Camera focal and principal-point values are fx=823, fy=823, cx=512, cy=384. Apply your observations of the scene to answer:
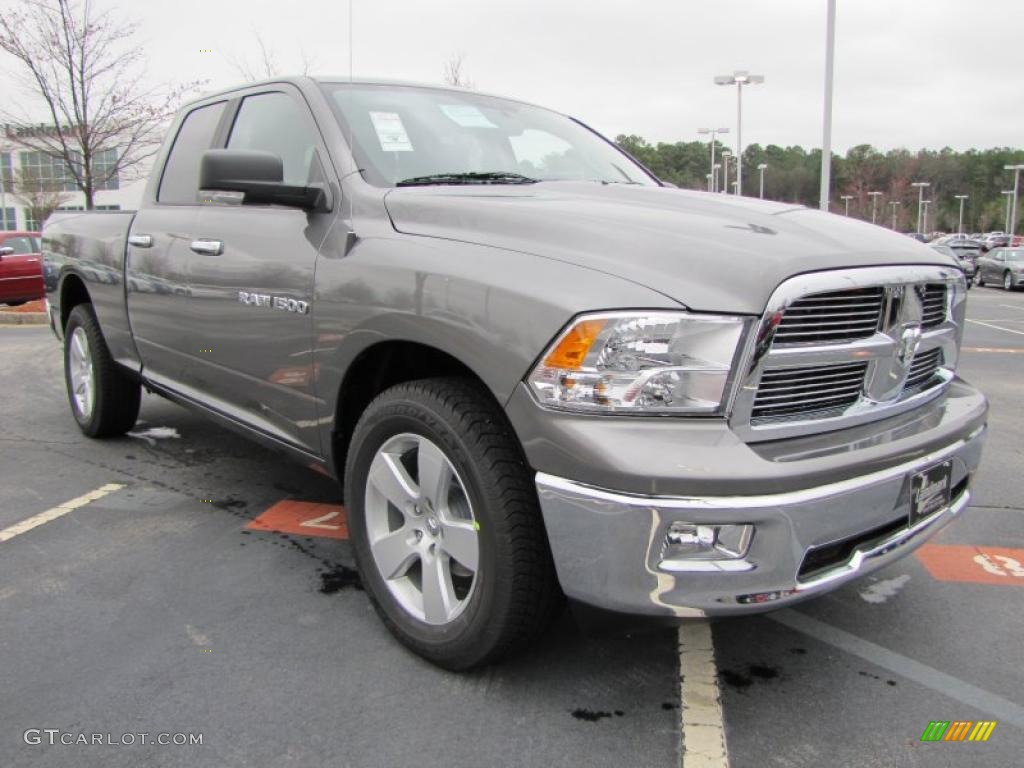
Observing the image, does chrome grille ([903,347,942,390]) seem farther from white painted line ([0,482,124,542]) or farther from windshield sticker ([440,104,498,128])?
white painted line ([0,482,124,542])

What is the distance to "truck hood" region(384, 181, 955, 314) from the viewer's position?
198 centimetres

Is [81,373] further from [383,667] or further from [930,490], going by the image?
[930,490]

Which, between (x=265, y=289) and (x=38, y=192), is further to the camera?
(x=38, y=192)

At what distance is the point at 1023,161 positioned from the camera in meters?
106

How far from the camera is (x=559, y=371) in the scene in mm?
1975

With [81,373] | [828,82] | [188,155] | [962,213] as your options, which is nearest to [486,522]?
[188,155]

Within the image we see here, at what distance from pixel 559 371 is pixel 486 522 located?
458 millimetres

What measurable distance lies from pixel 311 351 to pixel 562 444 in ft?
3.97

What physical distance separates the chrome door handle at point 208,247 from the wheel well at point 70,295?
1.80 m

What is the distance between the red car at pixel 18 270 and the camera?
1375 cm

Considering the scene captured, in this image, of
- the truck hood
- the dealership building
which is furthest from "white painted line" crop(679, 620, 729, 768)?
the dealership building

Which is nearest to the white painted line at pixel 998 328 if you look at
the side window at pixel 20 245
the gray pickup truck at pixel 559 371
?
the gray pickup truck at pixel 559 371

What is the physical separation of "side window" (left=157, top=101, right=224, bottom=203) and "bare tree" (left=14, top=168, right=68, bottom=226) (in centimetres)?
3793

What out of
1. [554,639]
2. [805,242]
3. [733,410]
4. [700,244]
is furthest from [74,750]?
[805,242]
